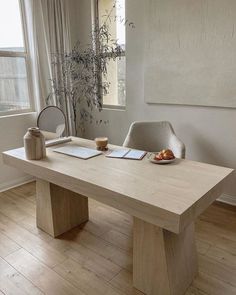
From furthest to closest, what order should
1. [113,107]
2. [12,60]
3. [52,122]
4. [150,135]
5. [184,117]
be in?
[113,107] → [12,60] → [184,117] → [150,135] → [52,122]

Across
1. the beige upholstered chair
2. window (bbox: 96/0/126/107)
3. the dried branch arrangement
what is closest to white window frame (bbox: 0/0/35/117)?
the dried branch arrangement

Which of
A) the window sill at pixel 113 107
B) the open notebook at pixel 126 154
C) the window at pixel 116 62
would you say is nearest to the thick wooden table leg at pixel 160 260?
the open notebook at pixel 126 154

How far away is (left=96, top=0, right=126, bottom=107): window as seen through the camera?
122 inches

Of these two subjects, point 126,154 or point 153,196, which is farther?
point 126,154

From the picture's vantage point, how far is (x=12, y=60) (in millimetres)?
3066

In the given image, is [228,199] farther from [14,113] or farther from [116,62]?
[14,113]

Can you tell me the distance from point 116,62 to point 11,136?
156 centimetres

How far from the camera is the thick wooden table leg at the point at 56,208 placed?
2.15 meters

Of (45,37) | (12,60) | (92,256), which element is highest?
(45,37)

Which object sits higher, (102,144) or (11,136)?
(102,144)

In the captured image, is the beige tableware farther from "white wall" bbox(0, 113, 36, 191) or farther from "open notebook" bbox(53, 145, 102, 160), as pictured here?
"white wall" bbox(0, 113, 36, 191)

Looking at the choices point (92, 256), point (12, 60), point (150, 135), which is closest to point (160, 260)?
point (92, 256)

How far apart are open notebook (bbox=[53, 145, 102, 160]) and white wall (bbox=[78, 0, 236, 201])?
117 centimetres

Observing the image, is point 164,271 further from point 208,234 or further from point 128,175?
point 208,234
